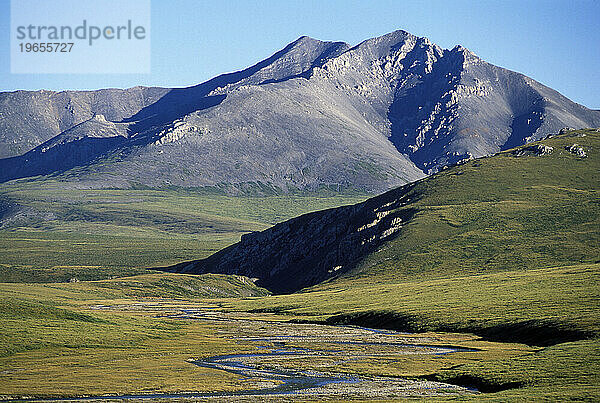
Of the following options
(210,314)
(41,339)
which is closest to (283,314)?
(210,314)

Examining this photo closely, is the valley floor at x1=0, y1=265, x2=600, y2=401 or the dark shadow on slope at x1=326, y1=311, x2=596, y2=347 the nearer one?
the valley floor at x1=0, y1=265, x2=600, y2=401

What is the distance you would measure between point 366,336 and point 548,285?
53779 mm

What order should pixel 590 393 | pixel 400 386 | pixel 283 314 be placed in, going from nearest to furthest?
pixel 590 393 < pixel 400 386 < pixel 283 314

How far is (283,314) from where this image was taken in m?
193

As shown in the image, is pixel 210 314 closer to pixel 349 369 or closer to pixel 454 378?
pixel 349 369

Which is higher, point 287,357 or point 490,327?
point 490,327

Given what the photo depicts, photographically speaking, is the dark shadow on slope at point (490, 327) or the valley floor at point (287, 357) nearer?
the valley floor at point (287, 357)

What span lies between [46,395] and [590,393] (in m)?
53.5

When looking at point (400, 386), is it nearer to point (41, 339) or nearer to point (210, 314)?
point (41, 339)

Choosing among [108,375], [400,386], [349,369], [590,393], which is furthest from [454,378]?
[108,375]

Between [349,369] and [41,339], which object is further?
[41,339]

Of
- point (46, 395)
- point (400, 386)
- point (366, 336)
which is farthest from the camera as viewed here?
point (366, 336)

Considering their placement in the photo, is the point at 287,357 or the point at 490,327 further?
the point at 490,327

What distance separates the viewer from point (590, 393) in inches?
2525
